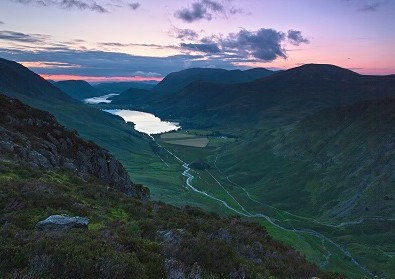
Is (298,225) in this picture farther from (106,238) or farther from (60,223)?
(106,238)

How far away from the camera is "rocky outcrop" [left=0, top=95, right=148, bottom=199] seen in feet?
129

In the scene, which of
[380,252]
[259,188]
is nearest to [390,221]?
[380,252]

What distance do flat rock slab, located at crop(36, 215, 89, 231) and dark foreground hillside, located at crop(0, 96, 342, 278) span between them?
0.52 meters

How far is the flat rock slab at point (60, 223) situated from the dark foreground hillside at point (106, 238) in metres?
0.52

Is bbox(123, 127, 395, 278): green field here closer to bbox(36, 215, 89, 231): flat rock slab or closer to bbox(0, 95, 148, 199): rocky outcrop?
bbox(0, 95, 148, 199): rocky outcrop

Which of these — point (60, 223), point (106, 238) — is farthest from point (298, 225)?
point (106, 238)

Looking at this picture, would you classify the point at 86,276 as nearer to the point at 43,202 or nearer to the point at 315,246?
the point at 43,202

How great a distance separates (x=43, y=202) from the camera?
75.2 feet

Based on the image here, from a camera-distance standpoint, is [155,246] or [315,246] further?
[315,246]

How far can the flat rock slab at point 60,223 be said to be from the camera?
18.5 m

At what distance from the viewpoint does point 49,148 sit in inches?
1762

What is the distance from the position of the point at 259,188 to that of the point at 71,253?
189m

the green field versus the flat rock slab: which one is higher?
the flat rock slab

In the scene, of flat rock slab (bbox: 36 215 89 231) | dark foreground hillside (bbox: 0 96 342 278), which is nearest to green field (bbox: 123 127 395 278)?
dark foreground hillside (bbox: 0 96 342 278)
